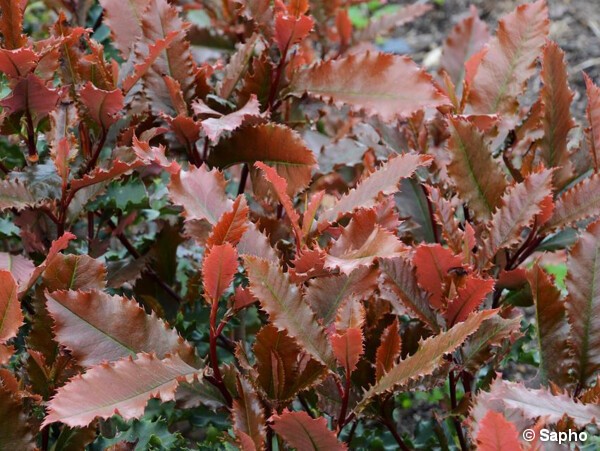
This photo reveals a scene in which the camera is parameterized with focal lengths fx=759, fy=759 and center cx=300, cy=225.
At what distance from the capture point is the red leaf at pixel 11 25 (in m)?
1.20

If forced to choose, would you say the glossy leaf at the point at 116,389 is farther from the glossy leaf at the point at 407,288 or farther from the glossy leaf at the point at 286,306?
the glossy leaf at the point at 407,288

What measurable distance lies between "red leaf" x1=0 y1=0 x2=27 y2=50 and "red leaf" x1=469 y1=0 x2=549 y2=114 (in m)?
0.79

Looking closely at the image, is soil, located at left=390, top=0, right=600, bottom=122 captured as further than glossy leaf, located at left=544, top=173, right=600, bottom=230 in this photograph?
Yes

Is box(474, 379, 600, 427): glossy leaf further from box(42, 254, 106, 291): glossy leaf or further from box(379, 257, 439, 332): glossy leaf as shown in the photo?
box(42, 254, 106, 291): glossy leaf

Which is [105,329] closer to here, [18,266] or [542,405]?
[18,266]

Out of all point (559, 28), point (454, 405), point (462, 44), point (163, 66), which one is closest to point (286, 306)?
point (454, 405)

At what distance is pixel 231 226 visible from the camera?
1042mm

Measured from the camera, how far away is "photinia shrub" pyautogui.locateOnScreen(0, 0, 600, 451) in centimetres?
103

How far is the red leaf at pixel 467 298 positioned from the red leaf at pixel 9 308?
62 centimetres

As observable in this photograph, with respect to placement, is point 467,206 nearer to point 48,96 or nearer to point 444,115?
point 444,115

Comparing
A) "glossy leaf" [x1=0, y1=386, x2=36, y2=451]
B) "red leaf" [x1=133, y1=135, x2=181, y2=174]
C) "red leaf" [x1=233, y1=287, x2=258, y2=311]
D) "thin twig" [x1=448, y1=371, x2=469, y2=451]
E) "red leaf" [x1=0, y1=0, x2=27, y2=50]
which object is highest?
"red leaf" [x1=0, y1=0, x2=27, y2=50]

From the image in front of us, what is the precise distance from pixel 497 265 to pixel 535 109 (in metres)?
0.31

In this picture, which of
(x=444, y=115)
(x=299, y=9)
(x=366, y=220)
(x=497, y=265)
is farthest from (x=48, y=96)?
(x=497, y=265)

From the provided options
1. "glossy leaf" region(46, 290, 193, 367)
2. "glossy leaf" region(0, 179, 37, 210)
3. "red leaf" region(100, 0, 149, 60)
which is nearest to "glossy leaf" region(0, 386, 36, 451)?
"glossy leaf" region(46, 290, 193, 367)
